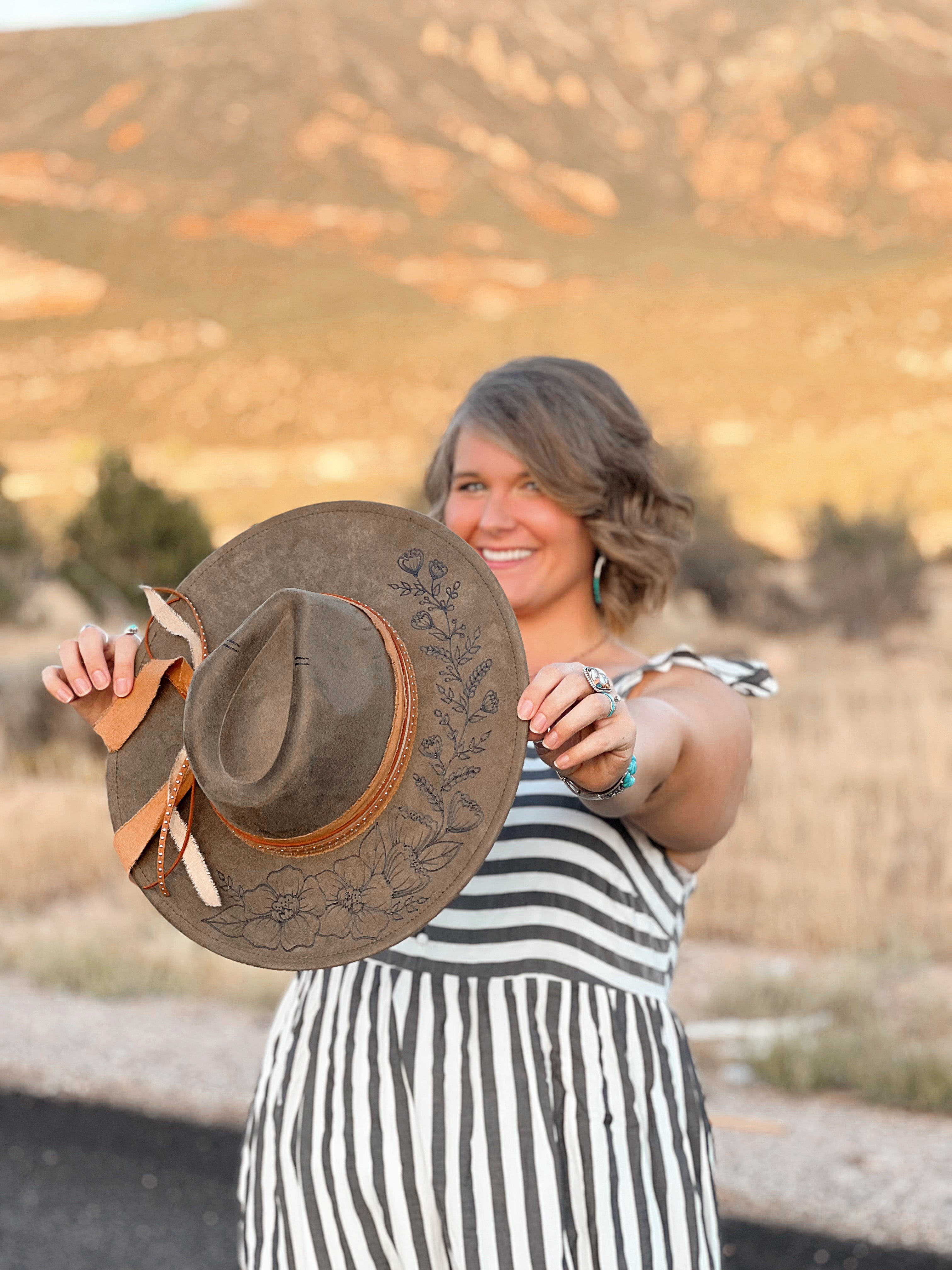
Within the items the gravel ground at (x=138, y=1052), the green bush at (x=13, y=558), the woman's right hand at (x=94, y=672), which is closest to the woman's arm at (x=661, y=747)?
the woman's right hand at (x=94, y=672)

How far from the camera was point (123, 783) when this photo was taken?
5.34 ft

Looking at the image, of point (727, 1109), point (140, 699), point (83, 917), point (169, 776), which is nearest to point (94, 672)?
point (140, 699)

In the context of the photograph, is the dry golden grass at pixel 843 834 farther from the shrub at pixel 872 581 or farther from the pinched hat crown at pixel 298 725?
the pinched hat crown at pixel 298 725

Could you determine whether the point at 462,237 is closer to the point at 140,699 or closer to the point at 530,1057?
the point at 140,699

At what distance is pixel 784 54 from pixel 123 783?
3244 inches

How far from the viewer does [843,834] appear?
6695mm

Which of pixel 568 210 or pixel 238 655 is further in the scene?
pixel 568 210

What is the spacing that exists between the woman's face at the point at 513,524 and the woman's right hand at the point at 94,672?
0.62 metres

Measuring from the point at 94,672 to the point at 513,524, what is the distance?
2.41 feet

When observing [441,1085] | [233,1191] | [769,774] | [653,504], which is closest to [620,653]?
[653,504]

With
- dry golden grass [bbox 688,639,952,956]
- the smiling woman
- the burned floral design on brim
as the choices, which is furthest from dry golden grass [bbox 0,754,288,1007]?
the burned floral design on brim

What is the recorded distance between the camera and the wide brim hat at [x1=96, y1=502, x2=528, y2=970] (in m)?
1.41

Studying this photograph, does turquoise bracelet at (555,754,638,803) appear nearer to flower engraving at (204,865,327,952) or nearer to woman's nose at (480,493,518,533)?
flower engraving at (204,865,327,952)

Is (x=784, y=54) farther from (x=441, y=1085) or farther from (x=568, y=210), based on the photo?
(x=441, y=1085)
